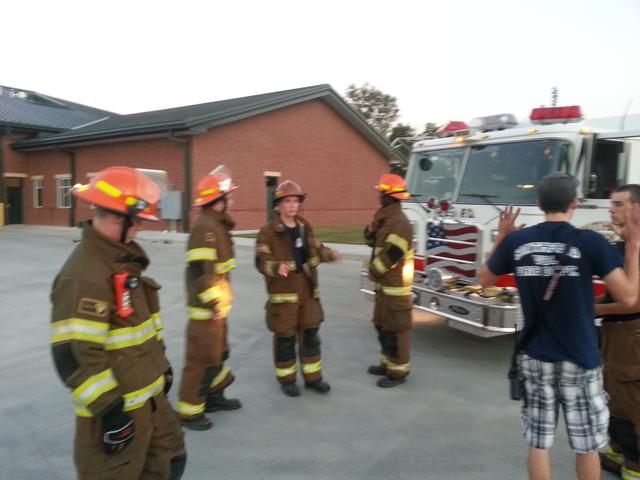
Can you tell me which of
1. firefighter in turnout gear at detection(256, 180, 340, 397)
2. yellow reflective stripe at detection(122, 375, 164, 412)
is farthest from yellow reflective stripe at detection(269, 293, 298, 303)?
yellow reflective stripe at detection(122, 375, 164, 412)

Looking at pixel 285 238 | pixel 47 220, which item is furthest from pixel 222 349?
pixel 47 220

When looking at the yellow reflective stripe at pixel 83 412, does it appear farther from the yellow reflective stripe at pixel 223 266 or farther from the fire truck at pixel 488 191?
the fire truck at pixel 488 191

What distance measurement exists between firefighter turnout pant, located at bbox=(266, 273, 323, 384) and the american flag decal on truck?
1891 millimetres

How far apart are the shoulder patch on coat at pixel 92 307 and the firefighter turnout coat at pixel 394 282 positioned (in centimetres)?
275

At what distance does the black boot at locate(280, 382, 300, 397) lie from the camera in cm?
424

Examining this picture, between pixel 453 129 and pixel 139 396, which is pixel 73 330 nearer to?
pixel 139 396

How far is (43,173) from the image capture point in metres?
26.0

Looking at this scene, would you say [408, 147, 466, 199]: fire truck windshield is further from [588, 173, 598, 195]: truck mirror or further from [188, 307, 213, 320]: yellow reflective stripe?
[188, 307, 213, 320]: yellow reflective stripe

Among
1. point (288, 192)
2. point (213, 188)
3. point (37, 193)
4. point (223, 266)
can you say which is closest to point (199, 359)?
point (223, 266)

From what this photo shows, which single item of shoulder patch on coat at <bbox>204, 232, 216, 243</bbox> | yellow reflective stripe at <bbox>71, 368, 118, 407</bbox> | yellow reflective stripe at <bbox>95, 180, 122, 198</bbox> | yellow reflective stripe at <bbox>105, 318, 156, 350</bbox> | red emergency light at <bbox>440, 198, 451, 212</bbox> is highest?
yellow reflective stripe at <bbox>95, 180, 122, 198</bbox>

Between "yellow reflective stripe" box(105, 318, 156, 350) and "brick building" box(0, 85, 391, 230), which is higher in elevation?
"brick building" box(0, 85, 391, 230)

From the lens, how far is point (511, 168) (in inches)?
208

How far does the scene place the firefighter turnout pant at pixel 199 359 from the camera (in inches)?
143

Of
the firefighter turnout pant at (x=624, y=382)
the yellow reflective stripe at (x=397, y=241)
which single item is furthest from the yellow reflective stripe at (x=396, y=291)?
the firefighter turnout pant at (x=624, y=382)
